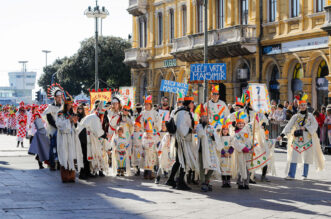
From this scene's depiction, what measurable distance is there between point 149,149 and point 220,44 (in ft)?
63.8

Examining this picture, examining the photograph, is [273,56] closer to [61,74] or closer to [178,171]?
[178,171]

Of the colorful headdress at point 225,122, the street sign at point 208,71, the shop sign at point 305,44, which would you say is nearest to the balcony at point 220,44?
the shop sign at point 305,44

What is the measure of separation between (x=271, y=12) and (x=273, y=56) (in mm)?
2225

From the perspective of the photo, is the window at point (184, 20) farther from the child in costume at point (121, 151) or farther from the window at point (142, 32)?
the child in costume at point (121, 151)

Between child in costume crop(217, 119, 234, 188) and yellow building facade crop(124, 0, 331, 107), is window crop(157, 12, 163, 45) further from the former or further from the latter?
child in costume crop(217, 119, 234, 188)

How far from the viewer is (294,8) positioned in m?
29.7

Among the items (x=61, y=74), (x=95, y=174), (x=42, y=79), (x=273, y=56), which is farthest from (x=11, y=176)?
(x=42, y=79)

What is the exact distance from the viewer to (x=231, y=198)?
1134 cm

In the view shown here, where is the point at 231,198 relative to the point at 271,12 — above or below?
below

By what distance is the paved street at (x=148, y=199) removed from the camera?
9.62m

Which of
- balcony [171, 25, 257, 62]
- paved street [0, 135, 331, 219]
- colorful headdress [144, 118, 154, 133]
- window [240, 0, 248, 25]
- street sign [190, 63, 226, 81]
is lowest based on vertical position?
paved street [0, 135, 331, 219]

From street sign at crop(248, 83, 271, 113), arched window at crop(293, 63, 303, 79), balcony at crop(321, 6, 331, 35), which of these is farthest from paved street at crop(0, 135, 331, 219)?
arched window at crop(293, 63, 303, 79)

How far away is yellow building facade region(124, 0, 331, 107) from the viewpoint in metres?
28.3

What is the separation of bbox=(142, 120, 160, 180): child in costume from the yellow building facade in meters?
13.7
